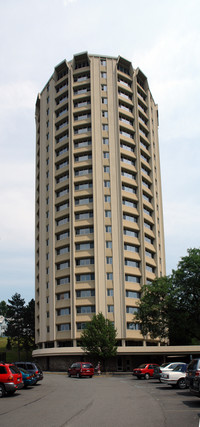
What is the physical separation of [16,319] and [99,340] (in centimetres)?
4511

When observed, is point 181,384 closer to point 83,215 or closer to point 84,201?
point 83,215

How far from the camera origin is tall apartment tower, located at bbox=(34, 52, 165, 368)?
2370 inches

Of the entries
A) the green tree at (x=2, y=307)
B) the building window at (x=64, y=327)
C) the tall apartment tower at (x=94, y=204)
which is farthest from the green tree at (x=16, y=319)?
the green tree at (x=2, y=307)

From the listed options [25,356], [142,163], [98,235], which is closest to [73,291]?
[98,235]

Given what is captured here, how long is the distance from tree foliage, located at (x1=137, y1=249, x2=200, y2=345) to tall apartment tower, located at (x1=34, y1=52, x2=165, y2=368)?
4.54 meters

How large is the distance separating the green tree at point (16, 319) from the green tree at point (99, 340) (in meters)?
40.4

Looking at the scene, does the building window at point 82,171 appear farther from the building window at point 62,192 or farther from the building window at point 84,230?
the building window at point 84,230

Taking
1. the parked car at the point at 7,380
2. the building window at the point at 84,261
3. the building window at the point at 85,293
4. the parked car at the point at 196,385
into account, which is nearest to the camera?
the parked car at the point at 196,385

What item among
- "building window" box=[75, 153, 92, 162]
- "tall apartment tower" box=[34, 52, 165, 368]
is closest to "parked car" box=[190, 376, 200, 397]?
"tall apartment tower" box=[34, 52, 165, 368]

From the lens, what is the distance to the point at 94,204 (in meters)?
63.1

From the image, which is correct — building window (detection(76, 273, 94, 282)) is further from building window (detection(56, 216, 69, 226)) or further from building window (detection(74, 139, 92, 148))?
building window (detection(74, 139, 92, 148))

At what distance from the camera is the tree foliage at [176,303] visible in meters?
49.6

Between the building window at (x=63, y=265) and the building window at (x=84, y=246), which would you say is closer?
the building window at (x=84, y=246)

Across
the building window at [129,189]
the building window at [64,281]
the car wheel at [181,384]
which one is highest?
the building window at [129,189]
